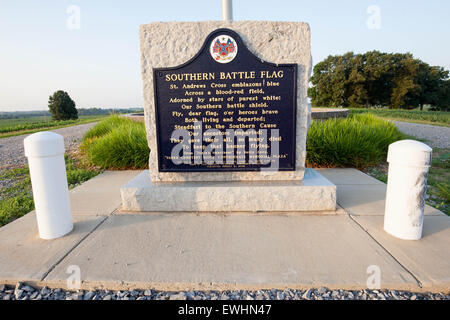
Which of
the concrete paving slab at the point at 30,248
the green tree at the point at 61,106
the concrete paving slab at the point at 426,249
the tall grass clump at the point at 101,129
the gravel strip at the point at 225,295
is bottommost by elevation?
the gravel strip at the point at 225,295

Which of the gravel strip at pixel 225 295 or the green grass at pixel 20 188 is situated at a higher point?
the green grass at pixel 20 188

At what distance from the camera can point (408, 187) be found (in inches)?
103

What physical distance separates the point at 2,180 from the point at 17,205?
197 cm

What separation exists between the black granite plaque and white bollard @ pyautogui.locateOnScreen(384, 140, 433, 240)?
1.17 metres

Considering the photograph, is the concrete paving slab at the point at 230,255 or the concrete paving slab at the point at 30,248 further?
the concrete paving slab at the point at 30,248

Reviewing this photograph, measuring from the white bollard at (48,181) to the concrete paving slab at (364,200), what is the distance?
10.8 ft

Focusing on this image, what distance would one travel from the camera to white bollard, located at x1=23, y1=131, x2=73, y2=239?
2.65 m

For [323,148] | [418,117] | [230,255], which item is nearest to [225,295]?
[230,255]

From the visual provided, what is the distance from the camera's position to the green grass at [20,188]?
11.7ft

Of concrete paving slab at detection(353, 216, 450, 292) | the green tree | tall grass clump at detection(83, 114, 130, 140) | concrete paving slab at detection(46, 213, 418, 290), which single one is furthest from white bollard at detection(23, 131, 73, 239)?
the green tree

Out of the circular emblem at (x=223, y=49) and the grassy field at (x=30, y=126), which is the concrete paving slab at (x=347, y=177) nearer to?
the circular emblem at (x=223, y=49)

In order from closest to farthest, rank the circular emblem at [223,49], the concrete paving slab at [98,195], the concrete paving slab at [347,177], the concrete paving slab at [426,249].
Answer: the concrete paving slab at [426,249] < the circular emblem at [223,49] < the concrete paving slab at [98,195] < the concrete paving slab at [347,177]

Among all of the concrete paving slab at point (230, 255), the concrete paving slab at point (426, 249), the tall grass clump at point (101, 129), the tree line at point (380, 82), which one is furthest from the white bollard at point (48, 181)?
the tree line at point (380, 82)

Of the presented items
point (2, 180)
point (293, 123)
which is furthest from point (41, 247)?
point (2, 180)
